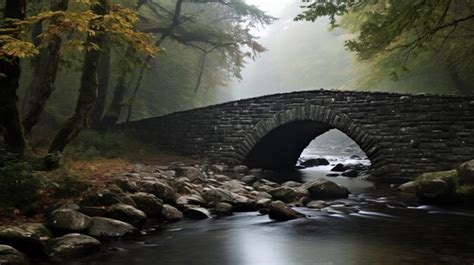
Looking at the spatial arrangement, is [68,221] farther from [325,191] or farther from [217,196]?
[325,191]

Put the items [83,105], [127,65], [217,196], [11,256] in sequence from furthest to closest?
1. [127,65]
2. [83,105]
3. [217,196]
4. [11,256]

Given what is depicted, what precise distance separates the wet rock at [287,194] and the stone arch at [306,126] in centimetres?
401

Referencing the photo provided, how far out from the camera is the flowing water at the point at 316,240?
5.33 meters

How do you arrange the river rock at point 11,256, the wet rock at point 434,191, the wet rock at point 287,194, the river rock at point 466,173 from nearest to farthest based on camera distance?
1. the river rock at point 11,256
2. the river rock at point 466,173
3. the wet rock at point 434,191
4. the wet rock at point 287,194

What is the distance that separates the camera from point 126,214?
671 cm

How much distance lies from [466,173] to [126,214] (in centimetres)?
671

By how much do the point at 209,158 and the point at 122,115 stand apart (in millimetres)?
8782

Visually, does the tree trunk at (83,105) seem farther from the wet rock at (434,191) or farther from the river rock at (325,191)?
the wet rock at (434,191)

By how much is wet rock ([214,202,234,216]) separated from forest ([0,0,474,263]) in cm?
232

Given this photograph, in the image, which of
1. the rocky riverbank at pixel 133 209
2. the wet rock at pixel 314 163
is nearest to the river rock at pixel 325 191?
the rocky riverbank at pixel 133 209

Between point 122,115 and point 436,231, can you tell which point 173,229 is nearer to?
point 436,231

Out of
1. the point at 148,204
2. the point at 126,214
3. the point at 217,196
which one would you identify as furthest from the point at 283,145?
the point at 126,214

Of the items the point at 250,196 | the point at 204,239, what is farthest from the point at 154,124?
the point at 204,239

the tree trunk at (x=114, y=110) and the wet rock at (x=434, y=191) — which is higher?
the tree trunk at (x=114, y=110)
